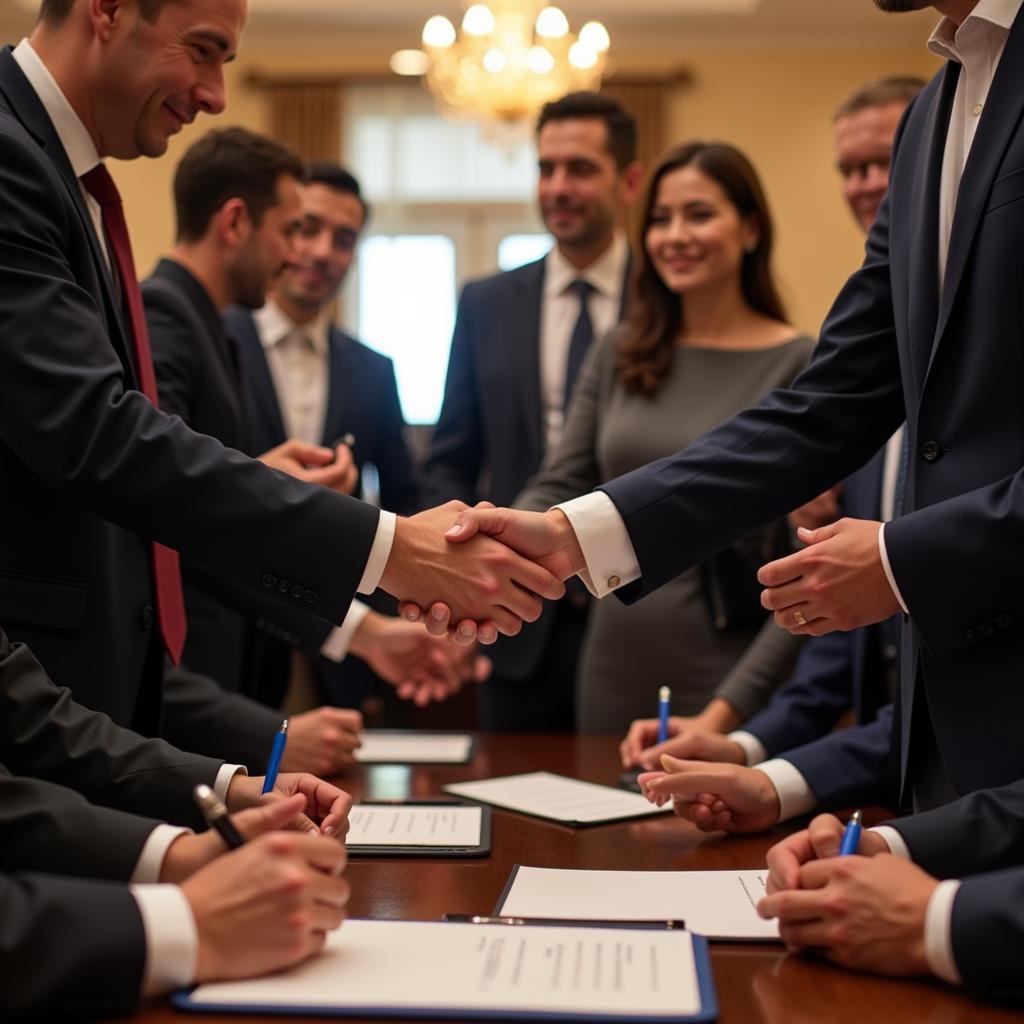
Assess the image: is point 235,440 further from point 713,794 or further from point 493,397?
point 713,794

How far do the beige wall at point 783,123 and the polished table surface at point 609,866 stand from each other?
7372 millimetres

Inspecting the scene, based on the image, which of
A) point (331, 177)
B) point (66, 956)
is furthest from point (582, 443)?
point (66, 956)

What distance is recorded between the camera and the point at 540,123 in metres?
4.25

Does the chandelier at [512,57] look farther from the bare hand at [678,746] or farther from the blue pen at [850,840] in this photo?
the blue pen at [850,840]

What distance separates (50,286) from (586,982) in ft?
3.74

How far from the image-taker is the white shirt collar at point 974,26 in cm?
167

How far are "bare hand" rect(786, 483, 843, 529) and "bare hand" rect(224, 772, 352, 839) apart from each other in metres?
1.50

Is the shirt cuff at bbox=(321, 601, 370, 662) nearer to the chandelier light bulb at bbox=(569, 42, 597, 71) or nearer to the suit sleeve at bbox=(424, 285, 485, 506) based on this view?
the suit sleeve at bbox=(424, 285, 485, 506)

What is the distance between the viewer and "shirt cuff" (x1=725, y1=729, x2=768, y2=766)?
2150mm

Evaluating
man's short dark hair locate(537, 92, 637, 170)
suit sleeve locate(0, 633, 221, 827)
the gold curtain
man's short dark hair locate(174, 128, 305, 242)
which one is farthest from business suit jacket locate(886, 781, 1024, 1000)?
the gold curtain

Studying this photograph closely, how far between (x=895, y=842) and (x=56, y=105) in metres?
1.61

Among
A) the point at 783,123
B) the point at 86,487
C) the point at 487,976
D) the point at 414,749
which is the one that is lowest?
the point at 487,976

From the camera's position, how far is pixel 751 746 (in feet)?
7.09

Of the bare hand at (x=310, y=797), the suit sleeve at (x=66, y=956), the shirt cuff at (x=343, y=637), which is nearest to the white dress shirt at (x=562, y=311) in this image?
the shirt cuff at (x=343, y=637)
